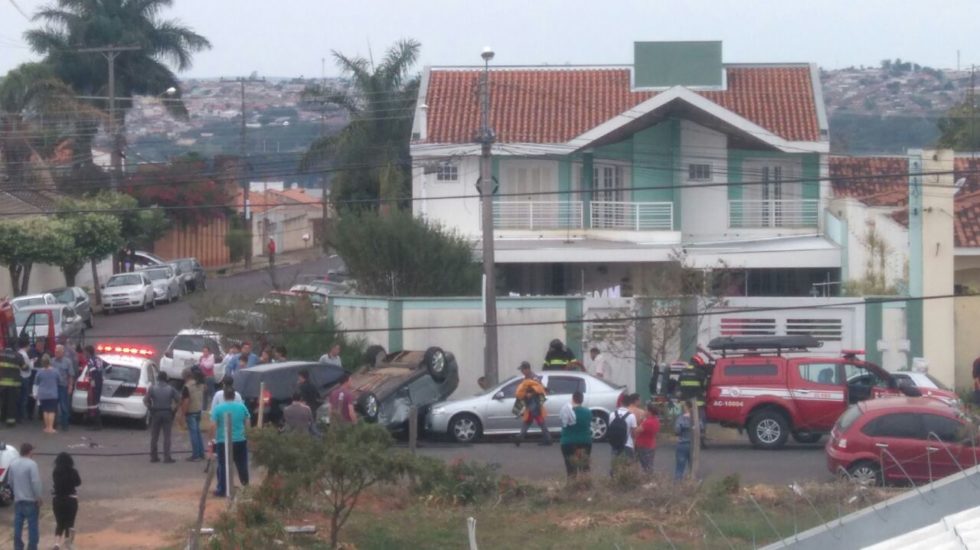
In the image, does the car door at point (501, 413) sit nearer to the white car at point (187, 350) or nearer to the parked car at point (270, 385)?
the parked car at point (270, 385)

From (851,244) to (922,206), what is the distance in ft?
16.1

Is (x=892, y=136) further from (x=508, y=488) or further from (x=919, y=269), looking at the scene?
(x=508, y=488)

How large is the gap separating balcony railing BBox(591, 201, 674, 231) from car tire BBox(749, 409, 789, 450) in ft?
45.8

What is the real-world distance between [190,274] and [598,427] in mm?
30903

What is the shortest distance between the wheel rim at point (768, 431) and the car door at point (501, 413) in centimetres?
417

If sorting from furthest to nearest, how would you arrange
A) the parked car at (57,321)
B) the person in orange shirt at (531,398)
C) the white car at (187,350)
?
the parked car at (57,321) < the white car at (187,350) < the person in orange shirt at (531,398)

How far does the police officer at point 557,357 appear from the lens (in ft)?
85.5

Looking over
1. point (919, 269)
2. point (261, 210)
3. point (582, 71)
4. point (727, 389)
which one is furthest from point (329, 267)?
point (727, 389)

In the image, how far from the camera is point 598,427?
77.0ft

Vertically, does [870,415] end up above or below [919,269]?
below

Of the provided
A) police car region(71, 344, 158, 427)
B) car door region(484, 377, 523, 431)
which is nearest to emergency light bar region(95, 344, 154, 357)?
police car region(71, 344, 158, 427)

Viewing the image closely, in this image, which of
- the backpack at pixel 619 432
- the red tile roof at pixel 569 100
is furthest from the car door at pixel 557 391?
the red tile roof at pixel 569 100

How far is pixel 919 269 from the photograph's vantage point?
2945 centimetres

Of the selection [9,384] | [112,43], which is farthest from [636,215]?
[112,43]
